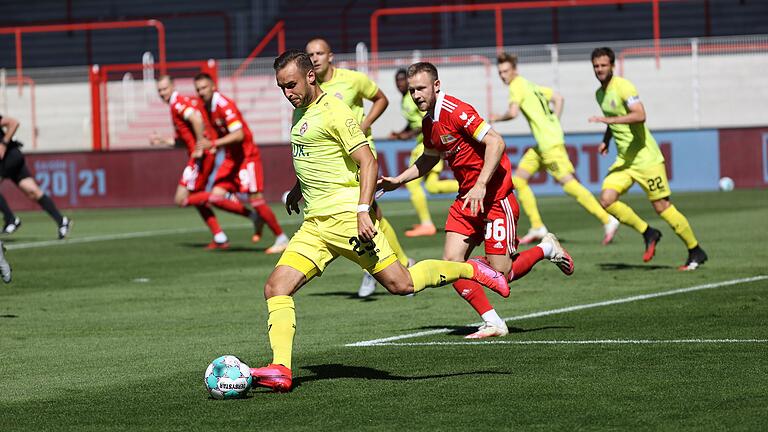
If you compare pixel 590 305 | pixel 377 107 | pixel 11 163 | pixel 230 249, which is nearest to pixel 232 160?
pixel 230 249

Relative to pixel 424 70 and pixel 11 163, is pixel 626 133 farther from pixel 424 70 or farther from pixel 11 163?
pixel 11 163

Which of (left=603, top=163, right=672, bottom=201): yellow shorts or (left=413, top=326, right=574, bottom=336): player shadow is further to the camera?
(left=603, top=163, right=672, bottom=201): yellow shorts

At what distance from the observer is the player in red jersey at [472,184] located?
32.0 feet

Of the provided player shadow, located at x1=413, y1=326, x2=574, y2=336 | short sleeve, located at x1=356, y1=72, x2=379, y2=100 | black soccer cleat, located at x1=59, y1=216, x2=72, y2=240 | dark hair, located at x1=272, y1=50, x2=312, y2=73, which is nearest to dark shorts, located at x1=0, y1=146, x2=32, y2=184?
black soccer cleat, located at x1=59, y1=216, x2=72, y2=240

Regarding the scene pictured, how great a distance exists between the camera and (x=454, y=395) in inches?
306

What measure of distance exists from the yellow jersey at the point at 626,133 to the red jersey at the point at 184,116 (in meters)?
6.47

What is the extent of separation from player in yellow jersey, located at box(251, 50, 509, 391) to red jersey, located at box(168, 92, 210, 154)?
11044mm

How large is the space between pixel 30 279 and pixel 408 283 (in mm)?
8279

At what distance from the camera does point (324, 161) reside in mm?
8406

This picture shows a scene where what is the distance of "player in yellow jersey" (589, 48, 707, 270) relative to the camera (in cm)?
1455

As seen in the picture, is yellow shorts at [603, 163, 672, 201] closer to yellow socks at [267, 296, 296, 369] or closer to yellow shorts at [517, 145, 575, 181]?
yellow shorts at [517, 145, 575, 181]

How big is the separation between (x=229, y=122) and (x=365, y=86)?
5.51m

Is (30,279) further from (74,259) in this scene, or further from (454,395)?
(454,395)

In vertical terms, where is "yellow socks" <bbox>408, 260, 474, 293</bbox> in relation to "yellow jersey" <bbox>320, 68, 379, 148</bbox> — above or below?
below
